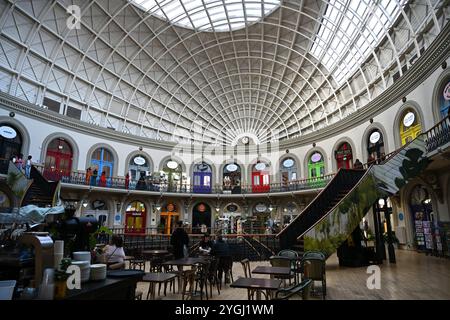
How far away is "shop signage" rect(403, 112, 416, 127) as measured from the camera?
46.4 ft

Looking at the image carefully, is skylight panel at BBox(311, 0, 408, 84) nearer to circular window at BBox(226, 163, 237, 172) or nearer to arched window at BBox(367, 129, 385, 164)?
arched window at BBox(367, 129, 385, 164)

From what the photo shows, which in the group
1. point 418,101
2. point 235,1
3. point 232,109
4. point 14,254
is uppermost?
point 235,1

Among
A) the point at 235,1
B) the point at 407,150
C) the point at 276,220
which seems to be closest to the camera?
the point at 407,150

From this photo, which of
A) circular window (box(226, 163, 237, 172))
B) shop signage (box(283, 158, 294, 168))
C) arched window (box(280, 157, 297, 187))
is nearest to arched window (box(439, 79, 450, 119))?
arched window (box(280, 157, 297, 187))

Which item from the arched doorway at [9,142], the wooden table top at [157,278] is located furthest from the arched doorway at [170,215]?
the wooden table top at [157,278]

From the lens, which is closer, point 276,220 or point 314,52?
point 314,52

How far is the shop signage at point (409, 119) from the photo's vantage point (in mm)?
14129

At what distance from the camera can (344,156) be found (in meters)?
20.3

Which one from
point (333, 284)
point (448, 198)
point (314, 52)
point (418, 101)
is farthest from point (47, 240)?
point (314, 52)

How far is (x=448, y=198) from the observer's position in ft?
40.1

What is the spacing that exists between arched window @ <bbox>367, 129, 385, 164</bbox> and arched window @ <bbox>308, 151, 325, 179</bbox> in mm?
5020

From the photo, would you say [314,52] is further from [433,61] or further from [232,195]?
[232,195]

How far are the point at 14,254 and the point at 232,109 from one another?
29.1 metres

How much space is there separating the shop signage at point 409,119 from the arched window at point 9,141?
78.3ft
